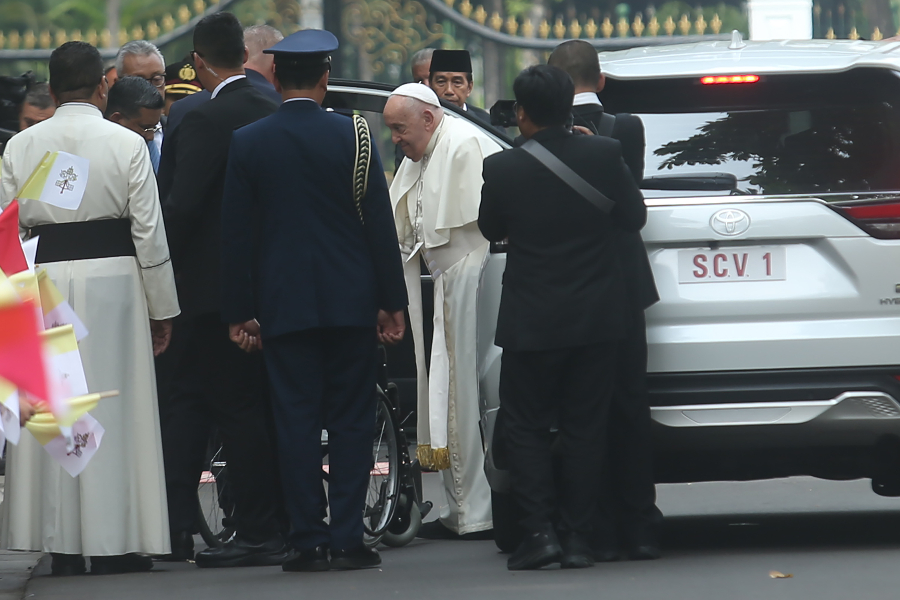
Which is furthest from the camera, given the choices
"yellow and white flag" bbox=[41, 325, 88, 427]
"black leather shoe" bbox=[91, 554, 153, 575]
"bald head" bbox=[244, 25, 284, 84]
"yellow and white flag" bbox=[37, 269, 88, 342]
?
"bald head" bbox=[244, 25, 284, 84]

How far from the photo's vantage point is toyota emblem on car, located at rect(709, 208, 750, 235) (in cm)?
602

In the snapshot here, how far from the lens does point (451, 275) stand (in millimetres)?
7238

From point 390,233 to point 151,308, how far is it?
0.94m

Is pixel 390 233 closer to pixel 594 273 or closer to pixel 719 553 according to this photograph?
pixel 594 273

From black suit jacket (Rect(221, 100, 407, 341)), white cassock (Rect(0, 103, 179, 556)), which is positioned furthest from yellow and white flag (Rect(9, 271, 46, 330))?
white cassock (Rect(0, 103, 179, 556))

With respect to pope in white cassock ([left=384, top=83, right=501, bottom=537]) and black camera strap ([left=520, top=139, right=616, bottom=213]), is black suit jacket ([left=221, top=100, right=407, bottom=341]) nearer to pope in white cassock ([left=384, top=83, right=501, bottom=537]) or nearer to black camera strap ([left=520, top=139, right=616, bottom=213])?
black camera strap ([left=520, top=139, right=616, bottom=213])

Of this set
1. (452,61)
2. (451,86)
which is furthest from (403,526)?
(452,61)

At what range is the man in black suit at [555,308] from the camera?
605 centimetres

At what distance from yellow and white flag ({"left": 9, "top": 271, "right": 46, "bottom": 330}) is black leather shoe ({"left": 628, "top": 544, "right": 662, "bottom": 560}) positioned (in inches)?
96.9

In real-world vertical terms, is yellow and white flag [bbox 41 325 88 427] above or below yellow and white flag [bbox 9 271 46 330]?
below

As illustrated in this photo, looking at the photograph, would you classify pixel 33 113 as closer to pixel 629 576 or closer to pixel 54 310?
pixel 54 310

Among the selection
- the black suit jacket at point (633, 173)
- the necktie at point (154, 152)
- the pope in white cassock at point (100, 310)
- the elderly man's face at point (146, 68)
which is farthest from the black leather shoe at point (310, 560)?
the elderly man's face at point (146, 68)

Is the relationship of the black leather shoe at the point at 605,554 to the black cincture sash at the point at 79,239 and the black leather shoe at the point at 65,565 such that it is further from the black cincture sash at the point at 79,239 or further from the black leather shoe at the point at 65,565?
the black cincture sash at the point at 79,239

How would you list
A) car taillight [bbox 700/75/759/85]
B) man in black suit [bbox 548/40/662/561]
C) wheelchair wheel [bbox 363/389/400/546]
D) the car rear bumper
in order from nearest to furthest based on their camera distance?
the car rear bumper
man in black suit [bbox 548/40/662/561]
car taillight [bbox 700/75/759/85]
wheelchair wheel [bbox 363/389/400/546]
